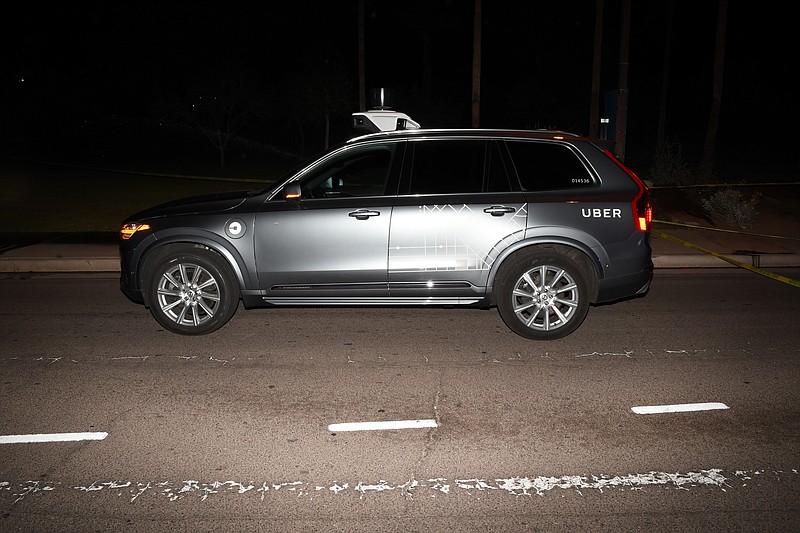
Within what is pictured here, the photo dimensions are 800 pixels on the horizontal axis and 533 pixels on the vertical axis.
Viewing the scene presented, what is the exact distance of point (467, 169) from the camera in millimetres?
6949

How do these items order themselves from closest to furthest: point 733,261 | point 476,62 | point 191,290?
1. point 191,290
2. point 733,261
3. point 476,62

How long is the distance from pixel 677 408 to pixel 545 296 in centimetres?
188

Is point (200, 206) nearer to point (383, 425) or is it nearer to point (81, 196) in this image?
point (383, 425)

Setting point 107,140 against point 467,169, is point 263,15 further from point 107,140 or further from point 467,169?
point 467,169

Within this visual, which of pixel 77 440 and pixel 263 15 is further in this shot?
pixel 263 15

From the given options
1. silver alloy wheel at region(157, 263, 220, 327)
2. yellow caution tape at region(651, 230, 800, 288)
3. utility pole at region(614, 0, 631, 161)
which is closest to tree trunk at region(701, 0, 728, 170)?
utility pole at region(614, 0, 631, 161)

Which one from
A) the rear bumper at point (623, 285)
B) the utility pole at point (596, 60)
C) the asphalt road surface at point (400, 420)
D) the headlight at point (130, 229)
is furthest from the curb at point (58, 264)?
the utility pole at point (596, 60)

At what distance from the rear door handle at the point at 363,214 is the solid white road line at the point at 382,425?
2.30 m

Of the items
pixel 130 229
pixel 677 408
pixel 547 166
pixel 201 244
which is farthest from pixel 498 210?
pixel 130 229

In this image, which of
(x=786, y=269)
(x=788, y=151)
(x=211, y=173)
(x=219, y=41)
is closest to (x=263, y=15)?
(x=219, y=41)

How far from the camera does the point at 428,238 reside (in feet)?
22.2

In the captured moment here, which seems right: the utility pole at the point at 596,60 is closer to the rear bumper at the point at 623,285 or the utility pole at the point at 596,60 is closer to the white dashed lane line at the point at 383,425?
the rear bumper at the point at 623,285

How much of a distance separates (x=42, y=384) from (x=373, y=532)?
3401 mm

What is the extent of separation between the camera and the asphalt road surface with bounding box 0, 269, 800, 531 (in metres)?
3.86
